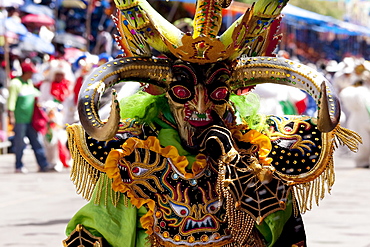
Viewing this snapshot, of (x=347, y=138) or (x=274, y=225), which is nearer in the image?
(x=274, y=225)

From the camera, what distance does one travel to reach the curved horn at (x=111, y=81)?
182 inches

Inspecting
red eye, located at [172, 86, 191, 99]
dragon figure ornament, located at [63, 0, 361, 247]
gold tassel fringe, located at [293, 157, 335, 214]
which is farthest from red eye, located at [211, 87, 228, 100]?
gold tassel fringe, located at [293, 157, 335, 214]

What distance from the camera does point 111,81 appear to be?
15.9ft

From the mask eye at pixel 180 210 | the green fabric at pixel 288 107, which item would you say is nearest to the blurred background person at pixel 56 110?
the green fabric at pixel 288 107

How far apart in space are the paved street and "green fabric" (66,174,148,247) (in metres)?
4.59

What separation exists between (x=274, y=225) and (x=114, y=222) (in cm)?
80

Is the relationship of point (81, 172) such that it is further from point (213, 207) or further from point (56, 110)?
point (56, 110)

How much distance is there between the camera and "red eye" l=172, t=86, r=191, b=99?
4945 millimetres

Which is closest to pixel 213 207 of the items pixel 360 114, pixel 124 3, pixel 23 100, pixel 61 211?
pixel 124 3

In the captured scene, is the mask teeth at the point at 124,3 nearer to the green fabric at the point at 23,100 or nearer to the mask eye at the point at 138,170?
the mask eye at the point at 138,170

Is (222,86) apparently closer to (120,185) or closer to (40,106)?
(120,185)

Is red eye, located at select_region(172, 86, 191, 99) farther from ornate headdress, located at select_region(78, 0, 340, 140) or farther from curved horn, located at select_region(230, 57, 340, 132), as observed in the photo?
curved horn, located at select_region(230, 57, 340, 132)

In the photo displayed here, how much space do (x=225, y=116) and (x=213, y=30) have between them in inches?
18.5

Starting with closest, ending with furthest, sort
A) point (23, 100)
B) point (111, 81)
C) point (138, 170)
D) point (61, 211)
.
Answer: point (111, 81) < point (138, 170) < point (61, 211) < point (23, 100)
